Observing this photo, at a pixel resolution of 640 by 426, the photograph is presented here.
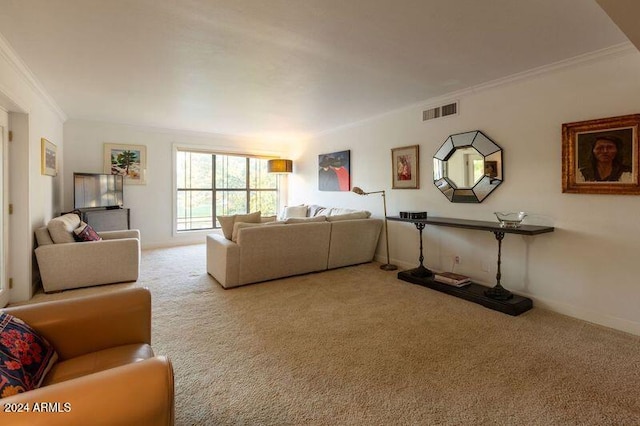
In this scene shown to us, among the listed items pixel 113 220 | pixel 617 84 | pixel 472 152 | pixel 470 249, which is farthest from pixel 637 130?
pixel 113 220

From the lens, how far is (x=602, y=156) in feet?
9.17

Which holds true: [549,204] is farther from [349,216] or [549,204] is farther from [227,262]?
[227,262]

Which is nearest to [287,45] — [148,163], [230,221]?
[230,221]

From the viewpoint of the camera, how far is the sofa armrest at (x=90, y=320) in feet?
4.83

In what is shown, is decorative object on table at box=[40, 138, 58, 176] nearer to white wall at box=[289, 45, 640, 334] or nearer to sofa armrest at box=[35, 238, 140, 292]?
sofa armrest at box=[35, 238, 140, 292]

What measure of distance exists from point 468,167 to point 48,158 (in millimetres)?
5395

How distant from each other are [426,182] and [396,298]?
70.6 inches

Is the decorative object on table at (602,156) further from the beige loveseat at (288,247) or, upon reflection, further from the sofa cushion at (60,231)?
the sofa cushion at (60,231)

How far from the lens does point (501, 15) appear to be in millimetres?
2209

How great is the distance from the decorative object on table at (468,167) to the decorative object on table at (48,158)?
16.3 ft

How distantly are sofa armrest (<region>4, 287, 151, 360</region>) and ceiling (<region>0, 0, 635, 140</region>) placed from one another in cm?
189

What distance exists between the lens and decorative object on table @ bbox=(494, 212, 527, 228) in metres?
3.15

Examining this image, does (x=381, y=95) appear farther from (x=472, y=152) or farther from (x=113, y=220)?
(x=113, y=220)

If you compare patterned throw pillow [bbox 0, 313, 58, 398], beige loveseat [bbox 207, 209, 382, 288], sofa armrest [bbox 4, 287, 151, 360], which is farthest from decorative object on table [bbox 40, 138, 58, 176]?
patterned throw pillow [bbox 0, 313, 58, 398]
